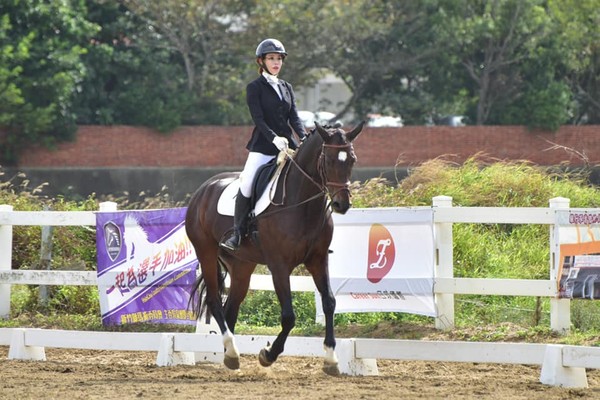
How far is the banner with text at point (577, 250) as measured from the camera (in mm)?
10695

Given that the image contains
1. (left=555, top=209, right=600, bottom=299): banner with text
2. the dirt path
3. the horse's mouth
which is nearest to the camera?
the dirt path

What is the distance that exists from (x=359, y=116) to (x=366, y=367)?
27.6 metres

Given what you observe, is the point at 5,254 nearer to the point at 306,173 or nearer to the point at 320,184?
the point at 306,173

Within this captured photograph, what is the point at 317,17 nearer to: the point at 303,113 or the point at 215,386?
the point at 303,113

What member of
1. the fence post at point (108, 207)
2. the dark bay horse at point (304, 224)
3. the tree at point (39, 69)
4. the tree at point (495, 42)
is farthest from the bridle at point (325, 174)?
the tree at point (495, 42)

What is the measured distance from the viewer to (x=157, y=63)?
35438 millimetres

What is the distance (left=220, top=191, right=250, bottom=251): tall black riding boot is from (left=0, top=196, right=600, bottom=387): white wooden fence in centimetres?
98

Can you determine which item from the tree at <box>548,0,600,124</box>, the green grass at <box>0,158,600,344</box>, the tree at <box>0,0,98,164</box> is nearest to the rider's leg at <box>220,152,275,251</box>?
the green grass at <box>0,158,600,344</box>

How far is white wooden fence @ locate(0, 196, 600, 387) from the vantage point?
30.8ft

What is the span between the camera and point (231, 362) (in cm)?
1061

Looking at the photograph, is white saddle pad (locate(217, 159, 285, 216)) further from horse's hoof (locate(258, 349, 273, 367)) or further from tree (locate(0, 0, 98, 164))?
tree (locate(0, 0, 98, 164))

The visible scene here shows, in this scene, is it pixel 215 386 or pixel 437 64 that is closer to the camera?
pixel 215 386

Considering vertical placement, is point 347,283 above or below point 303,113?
below

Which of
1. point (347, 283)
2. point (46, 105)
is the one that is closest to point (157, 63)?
point (46, 105)
